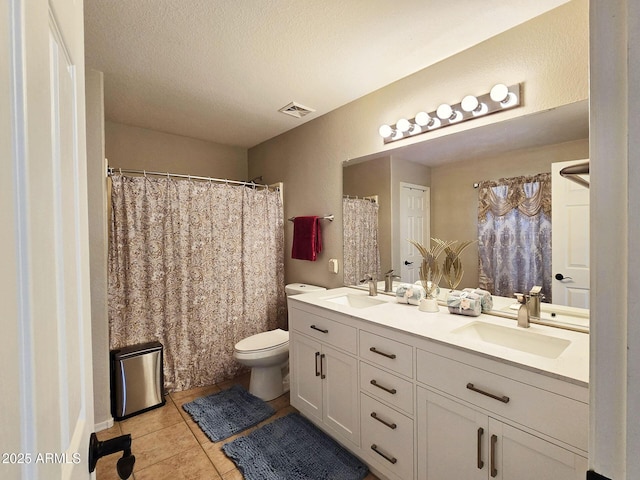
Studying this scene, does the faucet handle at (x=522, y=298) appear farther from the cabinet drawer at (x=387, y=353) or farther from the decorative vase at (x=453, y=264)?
the cabinet drawer at (x=387, y=353)

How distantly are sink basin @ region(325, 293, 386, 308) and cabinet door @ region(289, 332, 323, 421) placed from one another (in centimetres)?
36

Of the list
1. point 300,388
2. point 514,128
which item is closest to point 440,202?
point 514,128

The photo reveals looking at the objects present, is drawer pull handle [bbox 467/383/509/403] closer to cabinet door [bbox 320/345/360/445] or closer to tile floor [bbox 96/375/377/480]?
cabinet door [bbox 320/345/360/445]

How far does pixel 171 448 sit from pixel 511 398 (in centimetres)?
197

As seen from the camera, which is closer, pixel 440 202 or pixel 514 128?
pixel 514 128

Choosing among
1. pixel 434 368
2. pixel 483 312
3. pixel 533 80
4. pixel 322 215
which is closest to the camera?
pixel 434 368

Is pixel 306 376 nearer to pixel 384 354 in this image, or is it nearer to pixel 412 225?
pixel 384 354

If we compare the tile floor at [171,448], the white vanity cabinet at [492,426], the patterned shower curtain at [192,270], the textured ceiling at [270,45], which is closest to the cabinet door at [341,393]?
the tile floor at [171,448]

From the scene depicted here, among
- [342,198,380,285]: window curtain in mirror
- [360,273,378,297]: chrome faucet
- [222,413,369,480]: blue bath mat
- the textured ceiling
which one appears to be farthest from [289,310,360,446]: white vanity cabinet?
the textured ceiling

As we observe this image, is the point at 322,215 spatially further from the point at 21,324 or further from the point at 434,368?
the point at 21,324

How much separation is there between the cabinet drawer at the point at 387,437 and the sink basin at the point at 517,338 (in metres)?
0.54

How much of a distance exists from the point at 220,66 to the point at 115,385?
2353 millimetres

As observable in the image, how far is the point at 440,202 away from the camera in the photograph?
1938 millimetres

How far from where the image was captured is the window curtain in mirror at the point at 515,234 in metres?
1.54
